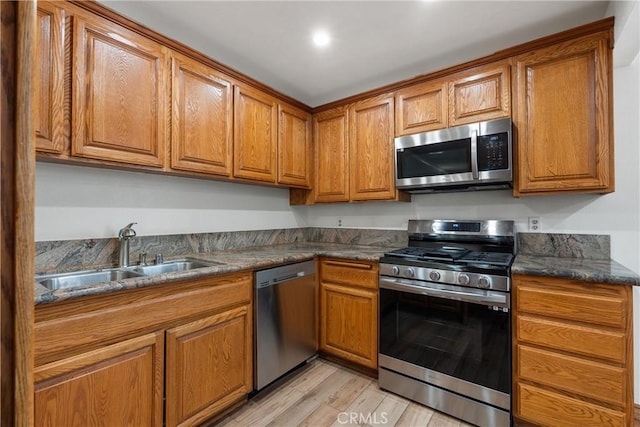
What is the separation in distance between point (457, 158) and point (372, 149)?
0.74 meters

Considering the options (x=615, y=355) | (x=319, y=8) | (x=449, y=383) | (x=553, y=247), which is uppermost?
(x=319, y=8)

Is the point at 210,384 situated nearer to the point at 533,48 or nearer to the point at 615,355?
the point at 615,355

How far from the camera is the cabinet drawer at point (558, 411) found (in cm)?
145

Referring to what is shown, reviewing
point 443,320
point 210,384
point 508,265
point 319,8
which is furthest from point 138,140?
point 508,265

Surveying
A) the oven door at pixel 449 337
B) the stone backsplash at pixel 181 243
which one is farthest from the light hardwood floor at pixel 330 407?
the stone backsplash at pixel 181 243

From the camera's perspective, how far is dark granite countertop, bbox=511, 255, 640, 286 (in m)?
1.42

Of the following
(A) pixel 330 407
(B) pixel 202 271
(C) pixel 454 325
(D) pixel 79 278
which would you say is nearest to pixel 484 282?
(C) pixel 454 325

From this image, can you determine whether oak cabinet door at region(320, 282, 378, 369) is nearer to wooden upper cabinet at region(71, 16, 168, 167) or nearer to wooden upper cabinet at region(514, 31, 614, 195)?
wooden upper cabinet at region(514, 31, 614, 195)

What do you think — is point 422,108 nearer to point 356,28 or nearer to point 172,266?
point 356,28

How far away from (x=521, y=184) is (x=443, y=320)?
105 cm

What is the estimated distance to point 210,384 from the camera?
5.51 feet

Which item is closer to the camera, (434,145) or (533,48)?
(533,48)

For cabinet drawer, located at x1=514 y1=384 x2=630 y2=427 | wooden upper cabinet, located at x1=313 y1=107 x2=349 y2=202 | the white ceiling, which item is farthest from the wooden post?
wooden upper cabinet, located at x1=313 y1=107 x2=349 y2=202

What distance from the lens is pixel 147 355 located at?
1422mm
